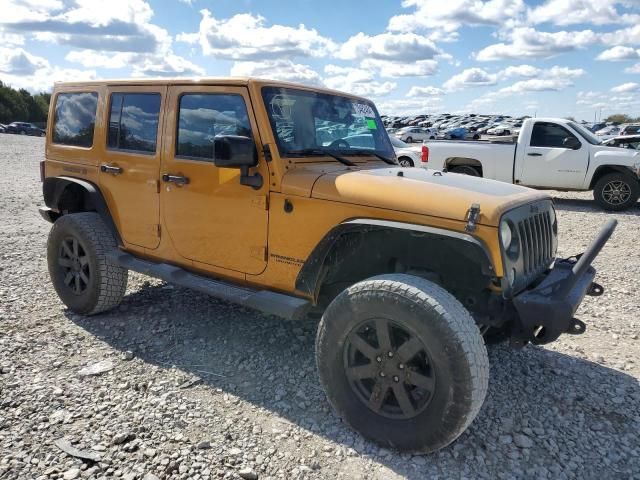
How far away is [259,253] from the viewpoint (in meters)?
3.63

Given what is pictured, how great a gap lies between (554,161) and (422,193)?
9.29 m

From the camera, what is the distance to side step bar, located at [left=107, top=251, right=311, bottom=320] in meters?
3.41

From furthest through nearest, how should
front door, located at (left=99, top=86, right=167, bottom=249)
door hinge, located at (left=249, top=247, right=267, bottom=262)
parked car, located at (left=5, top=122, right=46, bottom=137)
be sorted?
1. parked car, located at (left=5, top=122, right=46, bottom=137)
2. front door, located at (left=99, top=86, right=167, bottom=249)
3. door hinge, located at (left=249, top=247, right=267, bottom=262)

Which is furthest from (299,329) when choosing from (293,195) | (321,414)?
(293,195)

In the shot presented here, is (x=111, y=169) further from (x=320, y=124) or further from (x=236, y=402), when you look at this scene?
(x=236, y=402)

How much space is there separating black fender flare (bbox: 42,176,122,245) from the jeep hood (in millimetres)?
2222

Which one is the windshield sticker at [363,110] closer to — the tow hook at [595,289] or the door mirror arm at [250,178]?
the door mirror arm at [250,178]

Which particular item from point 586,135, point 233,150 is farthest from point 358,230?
point 586,135

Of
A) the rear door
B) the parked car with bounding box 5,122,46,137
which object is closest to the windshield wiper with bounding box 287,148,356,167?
the rear door

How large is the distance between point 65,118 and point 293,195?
284cm

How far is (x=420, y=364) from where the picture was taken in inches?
116

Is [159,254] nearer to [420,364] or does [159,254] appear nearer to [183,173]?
[183,173]

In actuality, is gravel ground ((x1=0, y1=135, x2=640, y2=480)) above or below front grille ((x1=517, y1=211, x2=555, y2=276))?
below

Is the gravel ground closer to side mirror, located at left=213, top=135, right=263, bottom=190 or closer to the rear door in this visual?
side mirror, located at left=213, top=135, right=263, bottom=190
